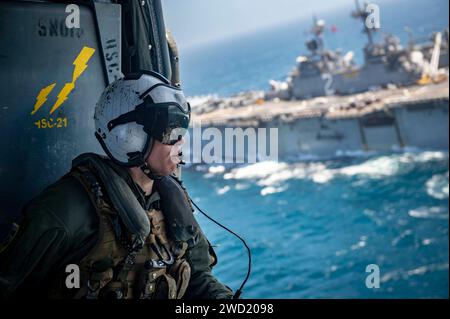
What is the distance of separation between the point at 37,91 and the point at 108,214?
124 cm

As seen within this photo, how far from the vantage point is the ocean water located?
1969 cm

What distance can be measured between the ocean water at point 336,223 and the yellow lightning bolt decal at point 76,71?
44.5 ft

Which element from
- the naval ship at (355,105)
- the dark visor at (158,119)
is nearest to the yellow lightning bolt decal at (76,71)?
the dark visor at (158,119)

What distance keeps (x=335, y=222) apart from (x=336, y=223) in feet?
0.44

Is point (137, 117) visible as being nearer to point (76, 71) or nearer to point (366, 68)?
point (76, 71)

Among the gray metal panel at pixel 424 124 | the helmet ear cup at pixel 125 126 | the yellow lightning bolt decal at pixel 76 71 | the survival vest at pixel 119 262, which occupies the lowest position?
the gray metal panel at pixel 424 124

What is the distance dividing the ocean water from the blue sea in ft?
0.17

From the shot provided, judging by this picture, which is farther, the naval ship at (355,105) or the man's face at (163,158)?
the naval ship at (355,105)

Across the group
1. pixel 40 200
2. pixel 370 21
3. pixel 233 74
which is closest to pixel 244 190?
pixel 370 21

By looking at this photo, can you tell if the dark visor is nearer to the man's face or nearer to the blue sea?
the man's face

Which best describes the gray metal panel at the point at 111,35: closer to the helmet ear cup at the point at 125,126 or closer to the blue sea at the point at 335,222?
the helmet ear cup at the point at 125,126

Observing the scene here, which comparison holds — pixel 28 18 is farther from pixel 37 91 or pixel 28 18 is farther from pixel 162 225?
pixel 162 225

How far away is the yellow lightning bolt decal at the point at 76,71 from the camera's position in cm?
346

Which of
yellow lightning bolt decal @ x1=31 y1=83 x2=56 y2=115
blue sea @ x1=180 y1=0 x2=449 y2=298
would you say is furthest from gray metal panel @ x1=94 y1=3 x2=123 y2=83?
blue sea @ x1=180 y1=0 x2=449 y2=298
